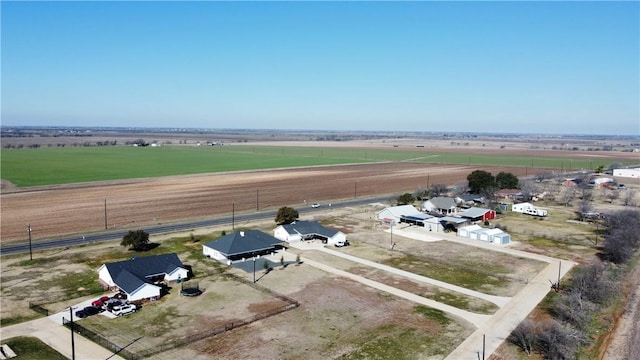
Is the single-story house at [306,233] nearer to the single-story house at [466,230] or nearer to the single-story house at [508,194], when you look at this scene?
the single-story house at [466,230]

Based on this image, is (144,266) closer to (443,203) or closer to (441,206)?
(441,206)

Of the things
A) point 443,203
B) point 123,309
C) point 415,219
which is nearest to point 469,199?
point 443,203

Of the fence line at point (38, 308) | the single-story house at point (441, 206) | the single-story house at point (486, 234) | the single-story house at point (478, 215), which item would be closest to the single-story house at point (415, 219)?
the single-story house at point (478, 215)

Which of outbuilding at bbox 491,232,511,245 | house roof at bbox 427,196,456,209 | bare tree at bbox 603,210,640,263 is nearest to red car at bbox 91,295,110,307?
outbuilding at bbox 491,232,511,245

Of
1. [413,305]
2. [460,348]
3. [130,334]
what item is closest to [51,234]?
[130,334]

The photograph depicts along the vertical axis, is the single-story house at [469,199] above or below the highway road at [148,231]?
above

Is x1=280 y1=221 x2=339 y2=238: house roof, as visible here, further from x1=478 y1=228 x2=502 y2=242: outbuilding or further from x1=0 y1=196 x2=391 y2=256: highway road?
x1=478 y1=228 x2=502 y2=242: outbuilding

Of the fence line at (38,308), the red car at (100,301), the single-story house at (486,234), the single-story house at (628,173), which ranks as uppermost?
the single-story house at (628,173)
